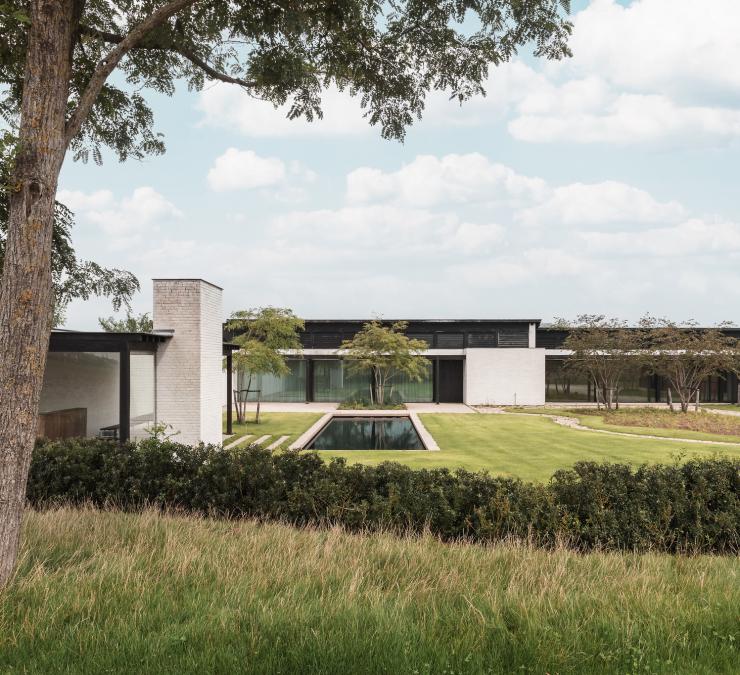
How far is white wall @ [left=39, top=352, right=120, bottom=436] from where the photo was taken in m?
13.2

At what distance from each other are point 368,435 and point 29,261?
16713 millimetres

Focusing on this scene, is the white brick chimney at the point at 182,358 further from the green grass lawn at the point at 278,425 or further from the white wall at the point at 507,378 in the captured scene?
the white wall at the point at 507,378

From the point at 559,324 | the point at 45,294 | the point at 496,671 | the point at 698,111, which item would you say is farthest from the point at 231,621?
the point at 559,324

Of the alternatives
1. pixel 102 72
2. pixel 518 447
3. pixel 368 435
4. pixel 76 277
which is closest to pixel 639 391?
pixel 368 435

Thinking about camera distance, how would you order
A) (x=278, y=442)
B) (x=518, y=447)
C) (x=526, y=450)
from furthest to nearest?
(x=278, y=442) → (x=518, y=447) → (x=526, y=450)

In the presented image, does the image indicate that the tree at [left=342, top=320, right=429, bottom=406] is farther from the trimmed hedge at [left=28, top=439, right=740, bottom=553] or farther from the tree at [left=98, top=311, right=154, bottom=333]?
the trimmed hedge at [left=28, top=439, right=740, bottom=553]

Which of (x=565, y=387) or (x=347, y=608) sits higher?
(x=347, y=608)

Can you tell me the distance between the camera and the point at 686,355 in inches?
1007

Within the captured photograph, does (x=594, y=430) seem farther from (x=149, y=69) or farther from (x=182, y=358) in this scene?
(x=149, y=69)

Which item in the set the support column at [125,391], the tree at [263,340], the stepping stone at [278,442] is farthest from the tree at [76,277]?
the tree at [263,340]

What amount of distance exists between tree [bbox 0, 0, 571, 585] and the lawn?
48.3 feet

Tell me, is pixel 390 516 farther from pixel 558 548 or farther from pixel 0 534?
pixel 0 534

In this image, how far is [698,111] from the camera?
49.0 ft

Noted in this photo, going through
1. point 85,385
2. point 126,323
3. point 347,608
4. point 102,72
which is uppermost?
point 102,72
